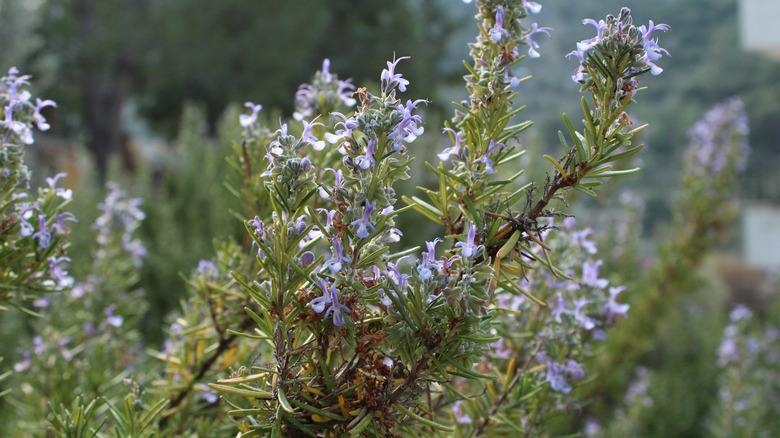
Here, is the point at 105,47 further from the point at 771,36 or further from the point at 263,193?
the point at 263,193

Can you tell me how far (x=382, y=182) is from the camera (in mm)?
510

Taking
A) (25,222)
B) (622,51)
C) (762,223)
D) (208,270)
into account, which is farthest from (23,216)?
(762,223)

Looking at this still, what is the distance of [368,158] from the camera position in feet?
1.59

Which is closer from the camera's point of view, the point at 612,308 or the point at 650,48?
the point at 650,48

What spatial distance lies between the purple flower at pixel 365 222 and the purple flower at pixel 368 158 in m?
0.03

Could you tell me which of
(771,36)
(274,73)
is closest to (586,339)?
(771,36)

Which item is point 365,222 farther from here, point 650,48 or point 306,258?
point 650,48

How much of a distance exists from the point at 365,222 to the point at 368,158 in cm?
6

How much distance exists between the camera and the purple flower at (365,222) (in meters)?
0.47

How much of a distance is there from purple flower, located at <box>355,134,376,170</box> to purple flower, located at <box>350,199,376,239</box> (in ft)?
0.11

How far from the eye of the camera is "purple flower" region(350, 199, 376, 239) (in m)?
0.47

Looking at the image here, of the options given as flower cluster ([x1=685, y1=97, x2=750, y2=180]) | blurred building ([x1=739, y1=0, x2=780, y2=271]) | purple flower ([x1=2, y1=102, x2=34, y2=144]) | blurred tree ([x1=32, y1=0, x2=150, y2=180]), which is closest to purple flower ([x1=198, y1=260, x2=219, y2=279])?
purple flower ([x1=2, y1=102, x2=34, y2=144])

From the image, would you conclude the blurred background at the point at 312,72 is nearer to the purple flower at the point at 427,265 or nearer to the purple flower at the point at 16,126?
the purple flower at the point at 16,126

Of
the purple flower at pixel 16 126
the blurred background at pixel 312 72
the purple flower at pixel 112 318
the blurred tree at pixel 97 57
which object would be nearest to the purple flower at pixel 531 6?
the purple flower at pixel 16 126
